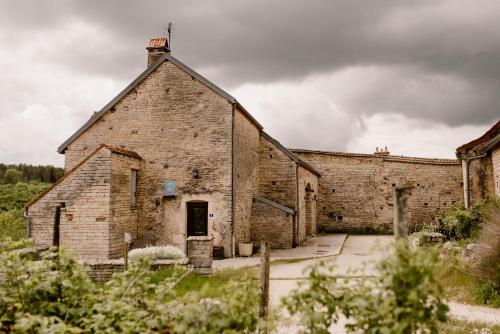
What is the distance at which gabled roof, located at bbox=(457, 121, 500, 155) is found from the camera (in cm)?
1634

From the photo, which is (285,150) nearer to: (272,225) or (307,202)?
(272,225)

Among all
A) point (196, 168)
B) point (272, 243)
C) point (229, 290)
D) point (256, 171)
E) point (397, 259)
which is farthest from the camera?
point (256, 171)

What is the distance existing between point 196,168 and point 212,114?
6.79 ft

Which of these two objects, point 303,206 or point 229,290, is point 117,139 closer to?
point 303,206

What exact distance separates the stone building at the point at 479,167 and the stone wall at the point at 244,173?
8.63 metres

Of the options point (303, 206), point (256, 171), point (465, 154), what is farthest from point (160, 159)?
point (465, 154)

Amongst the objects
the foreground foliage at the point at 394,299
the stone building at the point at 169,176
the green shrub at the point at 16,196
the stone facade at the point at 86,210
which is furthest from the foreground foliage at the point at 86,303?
the green shrub at the point at 16,196

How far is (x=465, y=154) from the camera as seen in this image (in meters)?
17.2

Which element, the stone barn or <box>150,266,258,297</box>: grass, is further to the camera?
the stone barn

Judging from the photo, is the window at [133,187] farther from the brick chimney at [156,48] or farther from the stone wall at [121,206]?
the brick chimney at [156,48]

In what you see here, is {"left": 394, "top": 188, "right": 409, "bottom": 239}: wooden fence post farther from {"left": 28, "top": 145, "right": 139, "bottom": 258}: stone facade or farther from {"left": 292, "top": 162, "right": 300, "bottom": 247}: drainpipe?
{"left": 292, "top": 162, "right": 300, "bottom": 247}: drainpipe

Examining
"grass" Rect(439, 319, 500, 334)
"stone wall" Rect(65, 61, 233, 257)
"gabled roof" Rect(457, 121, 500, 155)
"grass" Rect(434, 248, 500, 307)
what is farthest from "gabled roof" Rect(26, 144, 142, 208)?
"gabled roof" Rect(457, 121, 500, 155)

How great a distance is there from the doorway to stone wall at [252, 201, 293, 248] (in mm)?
2610

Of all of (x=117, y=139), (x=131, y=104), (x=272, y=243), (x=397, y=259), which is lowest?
(x=272, y=243)
